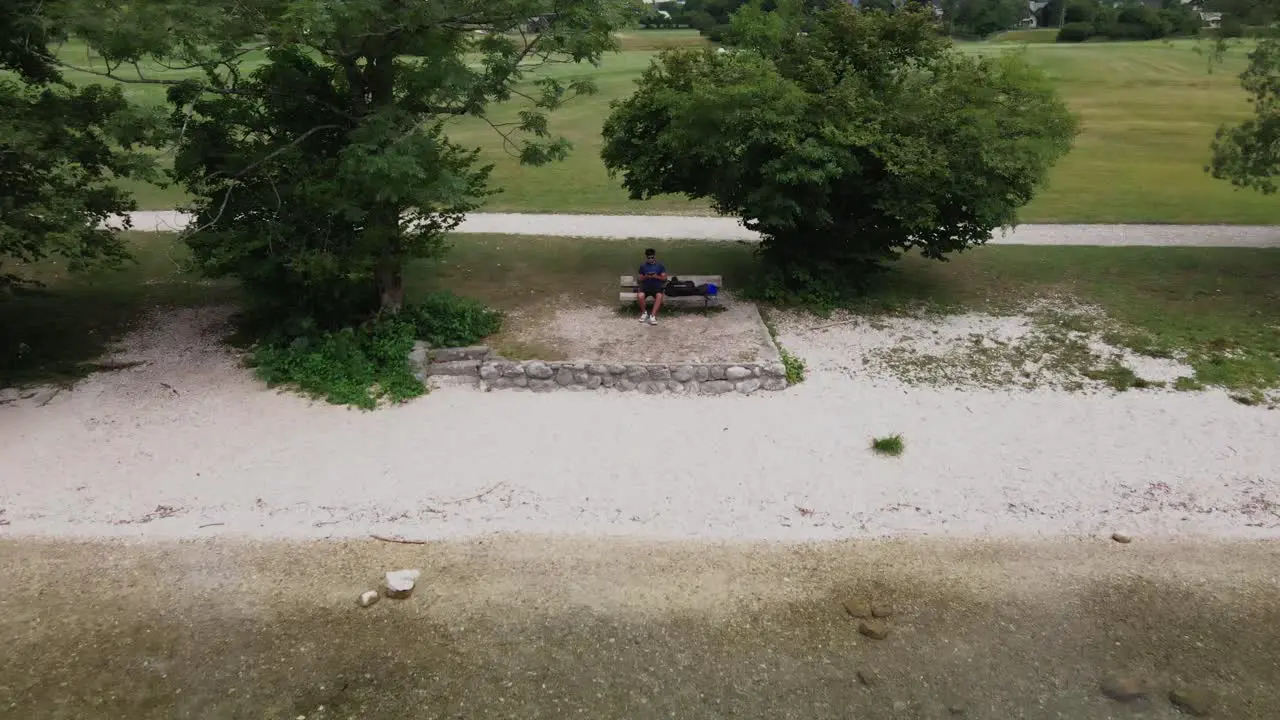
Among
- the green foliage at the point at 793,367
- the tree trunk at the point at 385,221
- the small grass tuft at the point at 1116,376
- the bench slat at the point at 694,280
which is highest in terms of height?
the tree trunk at the point at 385,221

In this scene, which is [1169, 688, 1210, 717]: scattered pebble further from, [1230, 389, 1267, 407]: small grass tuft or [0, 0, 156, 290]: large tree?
[0, 0, 156, 290]: large tree

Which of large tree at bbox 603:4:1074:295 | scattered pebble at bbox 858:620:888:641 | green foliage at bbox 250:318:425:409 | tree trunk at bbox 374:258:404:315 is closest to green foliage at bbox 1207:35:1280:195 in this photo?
large tree at bbox 603:4:1074:295

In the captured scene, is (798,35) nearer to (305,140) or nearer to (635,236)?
(635,236)

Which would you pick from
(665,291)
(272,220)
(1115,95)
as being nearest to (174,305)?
(272,220)

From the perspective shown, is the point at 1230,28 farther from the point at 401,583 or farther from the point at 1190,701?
the point at 401,583

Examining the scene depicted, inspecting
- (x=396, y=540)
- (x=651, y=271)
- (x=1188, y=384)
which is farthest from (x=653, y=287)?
(x=1188, y=384)

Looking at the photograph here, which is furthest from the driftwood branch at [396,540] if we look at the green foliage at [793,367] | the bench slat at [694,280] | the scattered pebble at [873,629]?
the bench slat at [694,280]

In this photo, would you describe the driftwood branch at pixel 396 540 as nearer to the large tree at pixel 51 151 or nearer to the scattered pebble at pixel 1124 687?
the large tree at pixel 51 151
